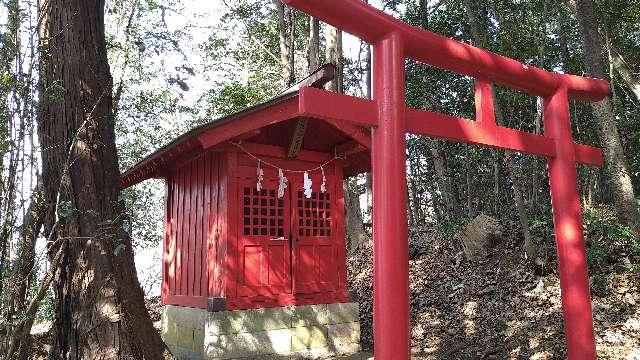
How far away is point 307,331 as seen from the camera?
7262mm

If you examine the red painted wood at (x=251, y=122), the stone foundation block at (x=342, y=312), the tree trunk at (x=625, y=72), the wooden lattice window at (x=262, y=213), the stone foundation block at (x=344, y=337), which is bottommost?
the stone foundation block at (x=344, y=337)

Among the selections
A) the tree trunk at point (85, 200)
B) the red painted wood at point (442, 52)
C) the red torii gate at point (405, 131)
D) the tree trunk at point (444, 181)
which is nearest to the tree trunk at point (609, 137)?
the red painted wood at point (442, 52)

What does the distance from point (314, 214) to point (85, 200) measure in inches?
152

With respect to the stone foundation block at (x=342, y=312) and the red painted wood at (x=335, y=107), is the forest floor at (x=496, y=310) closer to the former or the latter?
the stone foundation block at (x=342, y=312)

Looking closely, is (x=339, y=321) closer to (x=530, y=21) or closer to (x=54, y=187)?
(x=54, y=187)

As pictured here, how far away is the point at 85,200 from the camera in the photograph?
455 centimetres

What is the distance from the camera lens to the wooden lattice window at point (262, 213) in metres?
7.16

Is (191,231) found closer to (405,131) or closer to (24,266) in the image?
(24,266)

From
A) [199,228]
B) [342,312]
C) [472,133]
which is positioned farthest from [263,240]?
[472,133]

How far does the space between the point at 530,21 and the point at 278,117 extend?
387 inches

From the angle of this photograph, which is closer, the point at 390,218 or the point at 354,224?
the point at 390,218

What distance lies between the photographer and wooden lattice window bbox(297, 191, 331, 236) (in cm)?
762

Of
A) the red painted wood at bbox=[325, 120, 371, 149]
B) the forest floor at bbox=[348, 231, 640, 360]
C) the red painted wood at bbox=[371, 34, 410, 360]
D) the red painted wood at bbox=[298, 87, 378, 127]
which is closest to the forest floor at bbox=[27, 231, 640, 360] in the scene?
the forest floor at bbox=[348, 231, 640, 360]

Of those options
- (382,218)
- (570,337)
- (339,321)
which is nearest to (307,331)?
(339,321)
